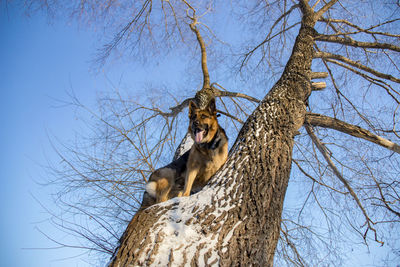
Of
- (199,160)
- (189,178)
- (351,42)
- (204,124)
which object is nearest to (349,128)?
(351,42)

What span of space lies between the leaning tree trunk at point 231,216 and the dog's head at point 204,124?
90 centimetres

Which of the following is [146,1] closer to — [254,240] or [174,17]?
[174,17]

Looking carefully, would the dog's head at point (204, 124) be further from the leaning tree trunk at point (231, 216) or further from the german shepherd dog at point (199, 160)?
the leaning tree trunk at point (231, 216)

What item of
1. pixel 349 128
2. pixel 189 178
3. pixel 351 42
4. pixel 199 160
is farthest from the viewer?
pixel 351 42

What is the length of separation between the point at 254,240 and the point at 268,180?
2.16 ft

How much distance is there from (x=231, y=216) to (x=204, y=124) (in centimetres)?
208

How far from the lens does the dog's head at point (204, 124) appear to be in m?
4.25

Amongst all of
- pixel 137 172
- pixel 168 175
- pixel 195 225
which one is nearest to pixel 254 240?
pixel 195 225

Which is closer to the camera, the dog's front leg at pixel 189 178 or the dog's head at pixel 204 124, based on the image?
the dog's front leg at pixel 189 178

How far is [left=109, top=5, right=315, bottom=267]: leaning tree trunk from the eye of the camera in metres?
2.16

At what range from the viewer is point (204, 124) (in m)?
4.29

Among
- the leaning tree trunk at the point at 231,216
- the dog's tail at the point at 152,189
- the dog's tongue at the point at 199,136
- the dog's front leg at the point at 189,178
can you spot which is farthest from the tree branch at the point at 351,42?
the dog's tail at the point at 152,189

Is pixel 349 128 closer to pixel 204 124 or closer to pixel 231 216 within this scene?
pixel 204 124

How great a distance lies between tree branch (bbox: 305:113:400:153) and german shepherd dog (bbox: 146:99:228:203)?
52.2 inches
